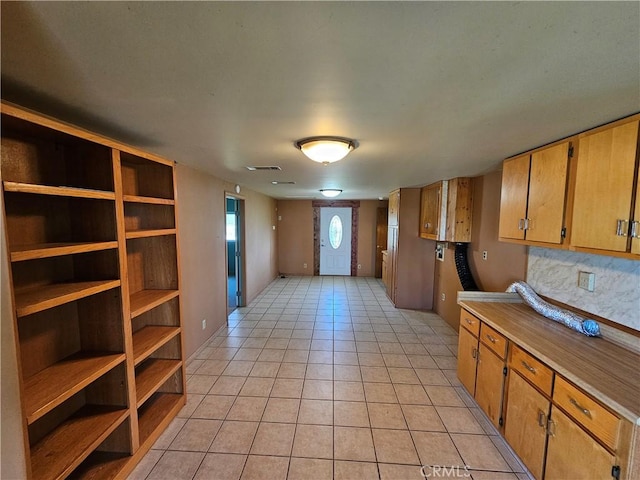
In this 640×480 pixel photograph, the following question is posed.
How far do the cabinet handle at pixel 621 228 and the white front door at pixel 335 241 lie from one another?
6.37 metres

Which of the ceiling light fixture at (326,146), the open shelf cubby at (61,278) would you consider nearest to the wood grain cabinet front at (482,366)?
the ceiling light fixture at (326,146)

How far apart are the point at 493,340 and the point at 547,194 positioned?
1.17 metres

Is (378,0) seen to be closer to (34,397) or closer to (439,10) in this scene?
(439,10)

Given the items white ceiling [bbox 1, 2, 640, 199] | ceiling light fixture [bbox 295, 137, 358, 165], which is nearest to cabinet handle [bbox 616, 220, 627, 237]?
white ceiling [bbox 1, 2, 640, 199]

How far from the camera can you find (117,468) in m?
1.70

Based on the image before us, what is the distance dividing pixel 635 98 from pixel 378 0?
4.63 feet

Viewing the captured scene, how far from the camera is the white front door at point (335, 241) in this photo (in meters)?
7.83

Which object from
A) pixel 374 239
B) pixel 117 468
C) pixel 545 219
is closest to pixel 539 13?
pixel 545 219

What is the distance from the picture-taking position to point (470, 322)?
8.25 ft

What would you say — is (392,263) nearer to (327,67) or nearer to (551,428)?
(551,428)

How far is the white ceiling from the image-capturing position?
77 cm

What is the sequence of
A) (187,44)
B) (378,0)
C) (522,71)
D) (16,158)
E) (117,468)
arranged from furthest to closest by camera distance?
(117,468), (16,158), (522,71), (187,44), (378,0)

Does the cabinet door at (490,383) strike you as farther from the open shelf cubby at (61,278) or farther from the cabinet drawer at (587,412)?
the open shelf cubby at (61,278)

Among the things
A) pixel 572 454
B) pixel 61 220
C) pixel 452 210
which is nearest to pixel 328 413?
pixel 572 454
